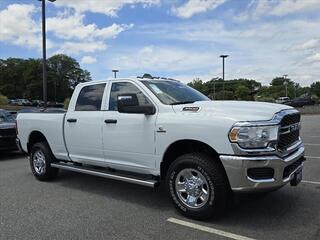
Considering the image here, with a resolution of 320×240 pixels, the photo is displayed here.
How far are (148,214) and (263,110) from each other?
2.12 metres

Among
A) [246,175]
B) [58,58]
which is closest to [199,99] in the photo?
[246,175]

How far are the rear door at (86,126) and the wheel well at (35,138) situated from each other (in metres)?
1.16

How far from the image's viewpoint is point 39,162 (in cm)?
839

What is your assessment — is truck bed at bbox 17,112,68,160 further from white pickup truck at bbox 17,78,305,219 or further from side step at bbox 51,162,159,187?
side step at bbox 51,162,159,187

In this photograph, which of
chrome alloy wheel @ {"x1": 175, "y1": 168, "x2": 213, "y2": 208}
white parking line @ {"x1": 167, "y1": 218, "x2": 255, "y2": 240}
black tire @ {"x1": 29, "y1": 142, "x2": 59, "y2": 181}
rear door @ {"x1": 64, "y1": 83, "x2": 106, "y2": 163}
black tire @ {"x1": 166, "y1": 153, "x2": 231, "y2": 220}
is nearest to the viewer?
white parking line @ {"x1": 167, "y1": 218, "x2": 255, "y2": 240}

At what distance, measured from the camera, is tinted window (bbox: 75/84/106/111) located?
23.1ft

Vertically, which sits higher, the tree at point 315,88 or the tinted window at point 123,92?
the tree at point 315,88

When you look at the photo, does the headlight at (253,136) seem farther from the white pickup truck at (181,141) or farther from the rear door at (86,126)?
the rear door at (86,126)

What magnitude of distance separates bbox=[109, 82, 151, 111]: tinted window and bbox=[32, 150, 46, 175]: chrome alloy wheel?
2351 millimetres

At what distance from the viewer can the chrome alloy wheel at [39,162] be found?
826 cm

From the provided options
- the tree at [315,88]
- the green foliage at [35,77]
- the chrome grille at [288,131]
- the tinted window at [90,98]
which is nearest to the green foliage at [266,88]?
the tree at [315,88]

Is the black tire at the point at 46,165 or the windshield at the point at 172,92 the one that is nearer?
the windshield at the point at 172,92

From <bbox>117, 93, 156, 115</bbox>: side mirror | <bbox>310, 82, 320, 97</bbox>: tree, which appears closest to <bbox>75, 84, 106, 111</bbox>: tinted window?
<bbox>117, 93, 156, 115</bbox>: side mirror

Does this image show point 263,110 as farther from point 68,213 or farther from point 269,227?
point 68,213
